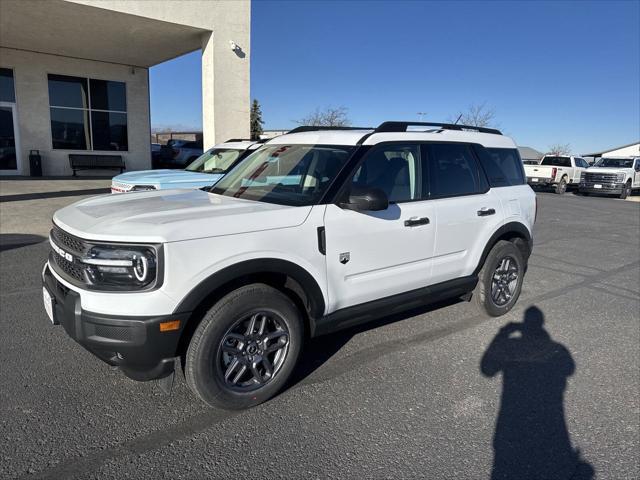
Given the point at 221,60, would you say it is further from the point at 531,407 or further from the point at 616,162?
the point at 616,162

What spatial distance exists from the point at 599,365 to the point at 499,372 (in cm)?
93

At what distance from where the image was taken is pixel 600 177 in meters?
23.1

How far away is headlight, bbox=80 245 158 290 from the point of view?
2641 mm

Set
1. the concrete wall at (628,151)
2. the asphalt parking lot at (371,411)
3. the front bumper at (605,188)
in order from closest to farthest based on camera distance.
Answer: the asphalt parking lot at (371,411) → the front bumper at (605,188) → the concrete wall at (628,151)

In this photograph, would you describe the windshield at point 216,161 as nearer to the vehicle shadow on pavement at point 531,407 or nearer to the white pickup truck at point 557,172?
the vehicle shadow on pavement at point 531,407

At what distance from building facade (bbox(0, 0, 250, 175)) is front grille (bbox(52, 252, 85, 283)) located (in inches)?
415

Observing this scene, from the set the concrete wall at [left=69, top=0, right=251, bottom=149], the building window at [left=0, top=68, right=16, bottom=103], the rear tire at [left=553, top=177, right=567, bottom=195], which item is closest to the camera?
the concrete wall at [left=69, top=0, right=251, bottom=149]

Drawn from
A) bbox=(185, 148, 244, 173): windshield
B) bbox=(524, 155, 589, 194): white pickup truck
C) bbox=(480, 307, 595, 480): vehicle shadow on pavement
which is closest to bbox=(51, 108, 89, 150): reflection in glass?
bbox=(185, 148, 244, 173): windshield

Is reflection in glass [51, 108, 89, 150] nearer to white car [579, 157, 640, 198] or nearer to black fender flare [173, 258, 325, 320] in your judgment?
black fender flare [173, 258, 325, 320]

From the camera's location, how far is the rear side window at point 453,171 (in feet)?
13.8

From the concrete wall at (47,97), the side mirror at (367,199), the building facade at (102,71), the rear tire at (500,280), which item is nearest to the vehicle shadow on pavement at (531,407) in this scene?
the rear tire at (500,280)

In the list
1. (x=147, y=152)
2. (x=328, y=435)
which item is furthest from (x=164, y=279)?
(x=147, y=152)

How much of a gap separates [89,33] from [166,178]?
9011 millimetres

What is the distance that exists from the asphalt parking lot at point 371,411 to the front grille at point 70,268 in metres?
0.87
